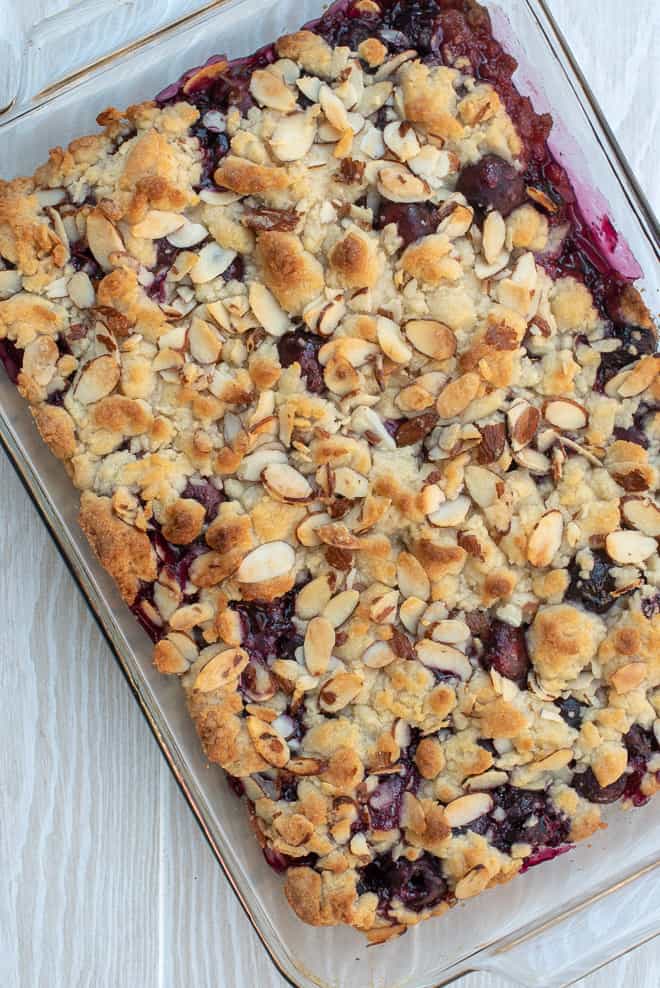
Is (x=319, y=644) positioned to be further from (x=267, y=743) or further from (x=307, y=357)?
(x=307, y=357)

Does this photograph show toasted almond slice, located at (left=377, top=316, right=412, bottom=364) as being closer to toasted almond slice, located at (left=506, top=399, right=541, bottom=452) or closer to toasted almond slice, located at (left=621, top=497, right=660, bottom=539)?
toasted almond slice, located at (left=506, top=399, right=541, bottom=452)

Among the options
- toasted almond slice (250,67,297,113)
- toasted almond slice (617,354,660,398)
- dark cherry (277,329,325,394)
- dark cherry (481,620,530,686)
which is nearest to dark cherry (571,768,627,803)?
dark cherry (481,620,530,686)

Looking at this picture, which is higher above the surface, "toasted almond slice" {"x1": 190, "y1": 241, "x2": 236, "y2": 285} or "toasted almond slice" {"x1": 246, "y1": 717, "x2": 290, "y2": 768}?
"toasted almond slice" {"x1": 190, "y1": 241, "x2": 236, "y2": 285}

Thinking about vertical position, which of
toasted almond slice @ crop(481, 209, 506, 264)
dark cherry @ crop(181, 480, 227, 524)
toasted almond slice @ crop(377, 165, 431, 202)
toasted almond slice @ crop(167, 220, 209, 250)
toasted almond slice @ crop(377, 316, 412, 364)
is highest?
toasted almond slice @ crop(167, 220, 209, 250)

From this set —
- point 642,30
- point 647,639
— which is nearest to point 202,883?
point 647,639

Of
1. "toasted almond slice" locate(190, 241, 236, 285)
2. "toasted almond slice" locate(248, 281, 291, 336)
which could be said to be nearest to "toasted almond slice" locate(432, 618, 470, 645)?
"toasted almond slice" locate(248, 281, 291, 336)

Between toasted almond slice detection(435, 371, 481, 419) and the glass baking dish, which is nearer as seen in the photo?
toasted almond slice detection(435, 371, 481, 419)

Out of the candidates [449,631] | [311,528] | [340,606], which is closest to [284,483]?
[311,528]
